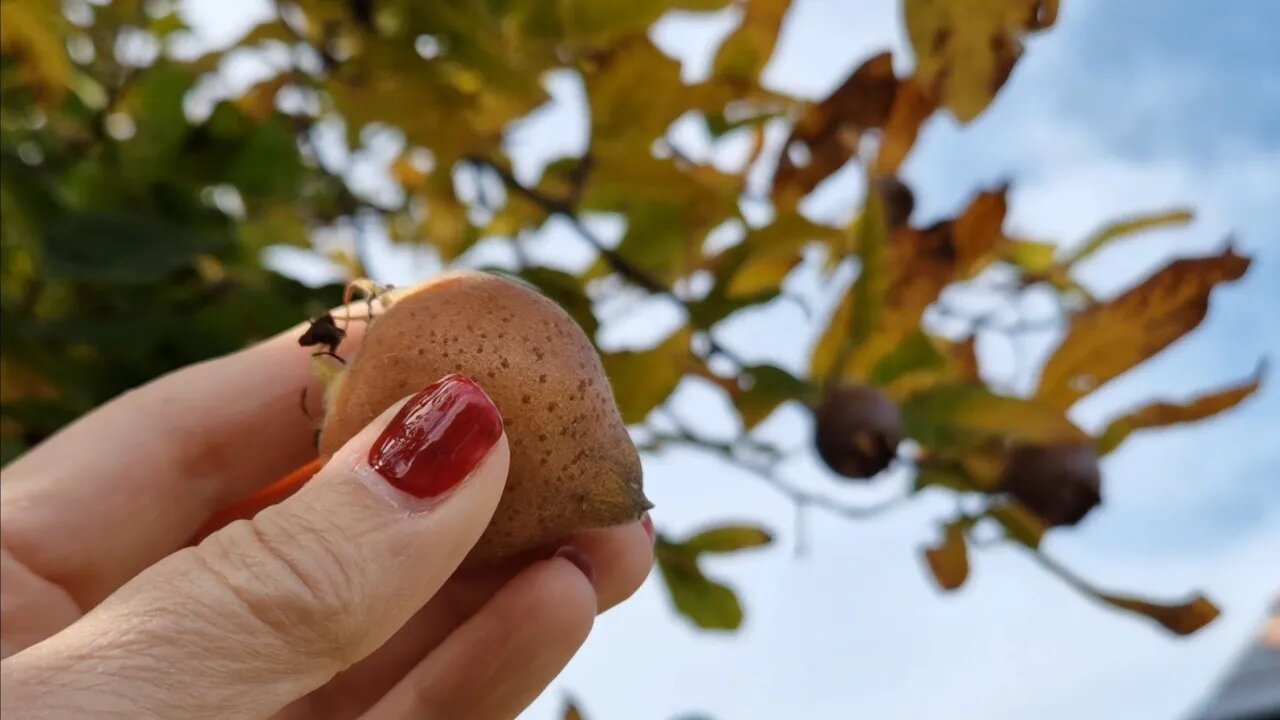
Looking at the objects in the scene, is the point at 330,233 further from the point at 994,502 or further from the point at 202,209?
the point at 994,502

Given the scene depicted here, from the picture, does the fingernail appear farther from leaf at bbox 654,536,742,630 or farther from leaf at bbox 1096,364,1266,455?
leaf at bbox 1096,364,1266,455

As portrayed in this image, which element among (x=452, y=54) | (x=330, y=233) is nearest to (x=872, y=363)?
(x=452, y=54)

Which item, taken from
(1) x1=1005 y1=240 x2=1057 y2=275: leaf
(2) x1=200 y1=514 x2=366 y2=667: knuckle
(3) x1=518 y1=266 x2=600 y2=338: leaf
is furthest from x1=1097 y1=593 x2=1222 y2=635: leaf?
(2) x1=200 y1=514 x2=366 y2=667: knuckle

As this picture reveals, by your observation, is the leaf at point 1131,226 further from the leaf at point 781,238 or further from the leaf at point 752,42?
the leaf at point 752,42

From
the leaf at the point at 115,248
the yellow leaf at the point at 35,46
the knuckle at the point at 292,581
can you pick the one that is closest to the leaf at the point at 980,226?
the knuckle at the point at 292,581

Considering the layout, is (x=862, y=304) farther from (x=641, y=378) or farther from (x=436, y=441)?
(x=436, y=441)

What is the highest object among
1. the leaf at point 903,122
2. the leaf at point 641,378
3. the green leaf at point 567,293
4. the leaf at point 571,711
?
the leaf at point 903,122

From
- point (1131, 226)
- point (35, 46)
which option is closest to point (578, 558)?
point (1131, 226)
